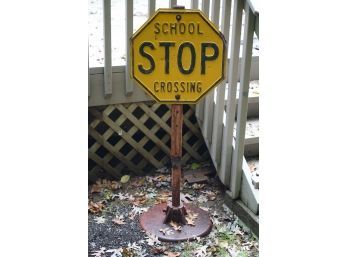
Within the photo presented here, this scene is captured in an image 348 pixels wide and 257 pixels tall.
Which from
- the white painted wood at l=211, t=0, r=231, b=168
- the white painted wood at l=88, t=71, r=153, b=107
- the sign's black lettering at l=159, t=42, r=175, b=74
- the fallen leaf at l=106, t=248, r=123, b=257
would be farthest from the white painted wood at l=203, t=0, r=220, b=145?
the fallen leaf at l=106, t=248, r=123, b=257

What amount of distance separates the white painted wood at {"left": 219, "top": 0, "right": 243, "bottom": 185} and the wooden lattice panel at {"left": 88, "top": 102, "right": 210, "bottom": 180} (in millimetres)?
623

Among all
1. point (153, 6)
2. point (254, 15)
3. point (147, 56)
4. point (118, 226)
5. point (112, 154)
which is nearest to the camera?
point (147, 56)

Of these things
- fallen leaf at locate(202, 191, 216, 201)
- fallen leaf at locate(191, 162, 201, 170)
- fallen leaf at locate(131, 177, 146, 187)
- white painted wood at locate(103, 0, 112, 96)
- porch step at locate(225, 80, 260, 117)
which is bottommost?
fallen leaf at locate(202, 191, 216, 201)

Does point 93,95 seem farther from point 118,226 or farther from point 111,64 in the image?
point 118,226

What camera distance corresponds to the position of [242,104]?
3.78 m

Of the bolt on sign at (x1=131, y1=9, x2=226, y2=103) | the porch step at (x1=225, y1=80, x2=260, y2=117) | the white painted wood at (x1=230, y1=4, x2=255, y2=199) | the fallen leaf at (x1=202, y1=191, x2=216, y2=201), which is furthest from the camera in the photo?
the porch step at (x1=225, y1=80, x2=260, y2=117)

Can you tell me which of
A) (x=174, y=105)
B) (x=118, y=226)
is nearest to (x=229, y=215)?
(x=118, y=226)

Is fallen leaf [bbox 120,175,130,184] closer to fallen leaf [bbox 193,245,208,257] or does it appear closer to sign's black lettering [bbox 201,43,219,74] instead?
fallen leaf [bbox 193,245,208,257]

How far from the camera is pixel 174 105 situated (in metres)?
3.44

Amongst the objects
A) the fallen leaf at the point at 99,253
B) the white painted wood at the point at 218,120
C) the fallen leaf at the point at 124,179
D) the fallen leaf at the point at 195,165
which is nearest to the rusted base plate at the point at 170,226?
the fallen leaf at the point at 99,253

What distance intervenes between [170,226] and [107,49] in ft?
4.75

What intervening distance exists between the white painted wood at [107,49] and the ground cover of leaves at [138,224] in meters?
0.85

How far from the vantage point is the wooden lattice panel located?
4.47 meters

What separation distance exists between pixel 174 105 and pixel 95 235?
112 centimetres
